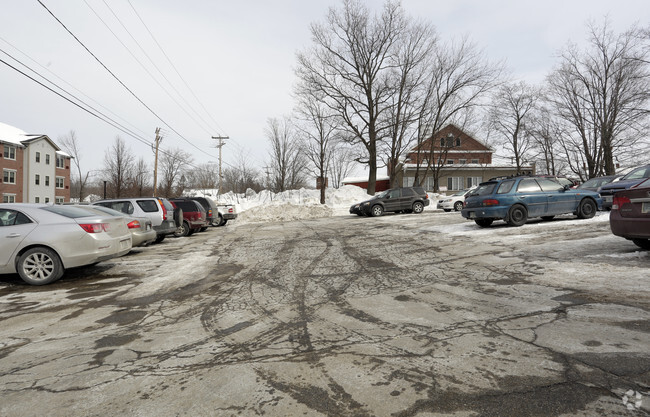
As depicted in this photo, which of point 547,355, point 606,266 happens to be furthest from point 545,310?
point 606,266

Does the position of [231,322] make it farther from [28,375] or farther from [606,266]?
[606,266]

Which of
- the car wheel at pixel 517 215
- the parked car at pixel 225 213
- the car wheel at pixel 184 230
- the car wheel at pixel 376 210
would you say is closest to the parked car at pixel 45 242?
the car wheel at pixel 184 230

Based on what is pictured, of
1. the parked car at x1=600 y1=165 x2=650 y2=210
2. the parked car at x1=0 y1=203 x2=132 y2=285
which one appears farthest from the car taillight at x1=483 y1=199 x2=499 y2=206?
the parked car at x1=0 y1=203 x2=132 y2=285

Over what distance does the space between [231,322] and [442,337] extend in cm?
229

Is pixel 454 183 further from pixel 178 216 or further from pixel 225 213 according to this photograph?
pixel 178 216

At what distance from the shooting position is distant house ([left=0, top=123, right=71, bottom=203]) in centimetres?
4569

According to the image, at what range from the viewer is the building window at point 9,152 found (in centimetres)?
4564

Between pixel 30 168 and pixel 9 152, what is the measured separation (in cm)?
350

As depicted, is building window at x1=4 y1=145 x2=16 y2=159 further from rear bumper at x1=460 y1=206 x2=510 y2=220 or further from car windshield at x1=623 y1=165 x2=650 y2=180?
car windshield at x1=623 y1=165 x2=650 y2=180

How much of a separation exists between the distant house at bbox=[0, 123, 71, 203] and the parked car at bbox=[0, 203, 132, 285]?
50.3 m

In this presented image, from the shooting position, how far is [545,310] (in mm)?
4109

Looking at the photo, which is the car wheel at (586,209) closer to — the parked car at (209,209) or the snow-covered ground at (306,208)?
the parked car at (209,209)

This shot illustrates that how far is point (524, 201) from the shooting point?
1131 cm

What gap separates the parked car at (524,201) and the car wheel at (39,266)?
36.5ft
